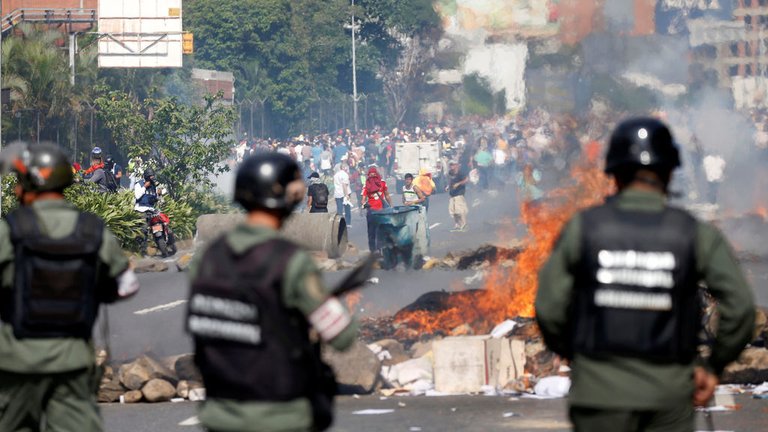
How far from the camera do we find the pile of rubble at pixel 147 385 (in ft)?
37.1

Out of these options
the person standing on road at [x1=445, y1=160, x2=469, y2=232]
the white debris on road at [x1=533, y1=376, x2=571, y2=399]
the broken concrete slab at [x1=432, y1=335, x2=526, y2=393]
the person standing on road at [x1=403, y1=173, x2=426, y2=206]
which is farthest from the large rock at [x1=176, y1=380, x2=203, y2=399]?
the person standing on road at [x1=445, y1=160, x2=469, y2=232]

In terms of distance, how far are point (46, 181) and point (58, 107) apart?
34215 millimetres

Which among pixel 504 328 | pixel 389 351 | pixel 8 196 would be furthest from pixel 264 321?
pixel 8 196

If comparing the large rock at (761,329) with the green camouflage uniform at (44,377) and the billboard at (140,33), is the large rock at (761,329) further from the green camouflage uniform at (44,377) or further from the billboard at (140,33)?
the billboard at (140,33)

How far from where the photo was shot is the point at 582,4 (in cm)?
2936

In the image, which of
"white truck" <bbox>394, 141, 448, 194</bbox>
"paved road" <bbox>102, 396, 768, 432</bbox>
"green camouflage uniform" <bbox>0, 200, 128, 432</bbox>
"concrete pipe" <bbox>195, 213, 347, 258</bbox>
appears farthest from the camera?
"white truck" <bbox>394, 141, 448, 194</bbox>

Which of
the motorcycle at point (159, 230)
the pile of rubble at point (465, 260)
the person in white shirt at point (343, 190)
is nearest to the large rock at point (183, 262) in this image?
the motorcycle at point (159, 230)

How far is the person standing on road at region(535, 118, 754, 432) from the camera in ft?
15.6

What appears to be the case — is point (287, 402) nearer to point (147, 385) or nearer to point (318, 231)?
point (147, 385)

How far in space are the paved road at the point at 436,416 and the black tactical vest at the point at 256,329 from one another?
5014 mm

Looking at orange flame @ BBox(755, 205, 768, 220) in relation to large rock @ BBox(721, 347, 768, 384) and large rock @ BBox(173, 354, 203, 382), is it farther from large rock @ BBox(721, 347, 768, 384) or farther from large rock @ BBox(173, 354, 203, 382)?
Result: large rock @ BBox(173, 354, 203, 382)

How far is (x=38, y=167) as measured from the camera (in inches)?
246

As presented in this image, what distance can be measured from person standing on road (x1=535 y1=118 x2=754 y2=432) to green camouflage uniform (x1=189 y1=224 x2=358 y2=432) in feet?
2.38

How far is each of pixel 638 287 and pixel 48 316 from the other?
2.49m
